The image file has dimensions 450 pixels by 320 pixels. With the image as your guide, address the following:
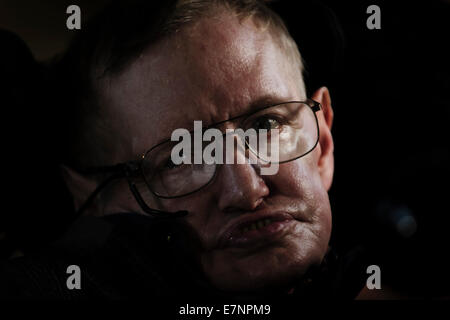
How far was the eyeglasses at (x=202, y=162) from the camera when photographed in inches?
41.7

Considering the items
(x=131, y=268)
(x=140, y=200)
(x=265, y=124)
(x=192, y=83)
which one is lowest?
(x=131, y=268)

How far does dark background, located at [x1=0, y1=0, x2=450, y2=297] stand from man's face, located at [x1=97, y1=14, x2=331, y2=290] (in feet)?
1.06

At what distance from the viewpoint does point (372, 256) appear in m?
1.23

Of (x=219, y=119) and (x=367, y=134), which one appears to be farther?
(x=367, y=134)

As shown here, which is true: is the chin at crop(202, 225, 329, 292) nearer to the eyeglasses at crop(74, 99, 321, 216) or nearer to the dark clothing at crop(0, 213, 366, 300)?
the dark clothing at crop(0, 213, 366, 300)

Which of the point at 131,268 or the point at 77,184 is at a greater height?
the point at 77,184

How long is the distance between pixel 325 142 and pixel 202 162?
41cm

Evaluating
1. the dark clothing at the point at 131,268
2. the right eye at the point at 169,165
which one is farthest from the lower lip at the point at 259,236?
the right eye at the point at 169,165

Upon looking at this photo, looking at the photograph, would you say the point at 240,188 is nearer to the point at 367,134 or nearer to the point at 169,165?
the point at 169,165

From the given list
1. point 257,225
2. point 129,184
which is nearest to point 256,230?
point 257,225

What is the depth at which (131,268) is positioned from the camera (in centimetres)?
102

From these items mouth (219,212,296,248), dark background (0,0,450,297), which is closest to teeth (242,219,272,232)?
mouth (219,212,296,248)

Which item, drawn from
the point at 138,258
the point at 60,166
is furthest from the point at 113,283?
the point at 60,166
